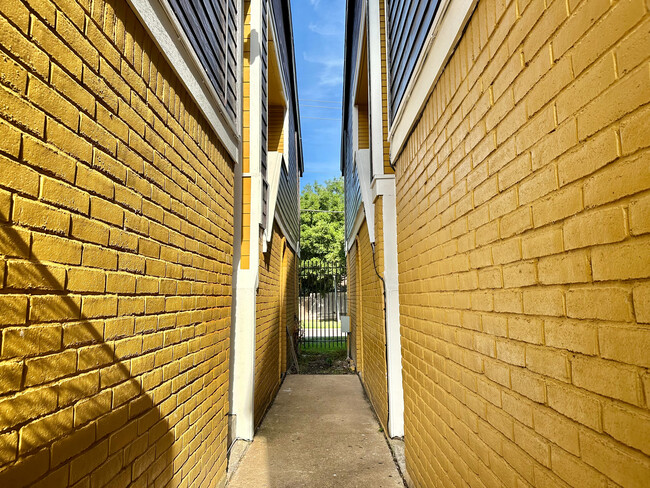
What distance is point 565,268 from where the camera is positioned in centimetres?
119

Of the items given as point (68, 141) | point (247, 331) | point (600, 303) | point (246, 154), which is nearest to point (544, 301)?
point (600, 303)

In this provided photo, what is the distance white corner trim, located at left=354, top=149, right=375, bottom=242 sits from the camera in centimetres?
515

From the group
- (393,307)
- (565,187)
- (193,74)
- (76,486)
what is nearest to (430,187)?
(565,187)

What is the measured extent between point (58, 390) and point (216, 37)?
288 centimetres

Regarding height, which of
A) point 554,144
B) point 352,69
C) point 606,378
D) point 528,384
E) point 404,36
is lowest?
point 528,384

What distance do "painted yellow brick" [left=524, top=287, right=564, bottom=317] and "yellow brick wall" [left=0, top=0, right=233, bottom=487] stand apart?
4.97ft

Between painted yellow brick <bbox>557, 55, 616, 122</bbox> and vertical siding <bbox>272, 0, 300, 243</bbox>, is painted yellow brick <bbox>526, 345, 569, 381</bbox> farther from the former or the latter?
vertical siding <bbox>272, 0, 300, 243</bbox>

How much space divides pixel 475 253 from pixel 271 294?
15.3 ft

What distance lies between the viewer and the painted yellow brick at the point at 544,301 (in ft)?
4.02

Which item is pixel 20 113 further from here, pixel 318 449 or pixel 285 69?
pixel 285 69

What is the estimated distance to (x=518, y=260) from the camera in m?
1.48

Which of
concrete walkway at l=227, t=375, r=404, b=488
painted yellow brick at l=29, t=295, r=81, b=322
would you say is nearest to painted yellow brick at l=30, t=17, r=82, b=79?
painted yellow brick at l=29, t=295, r=81, b=322

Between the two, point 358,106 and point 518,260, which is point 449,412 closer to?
point 518,260

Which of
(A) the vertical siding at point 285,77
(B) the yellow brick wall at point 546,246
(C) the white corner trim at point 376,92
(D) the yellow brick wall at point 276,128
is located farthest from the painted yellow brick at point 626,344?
(D) the yellow brick wall at point 276,128
